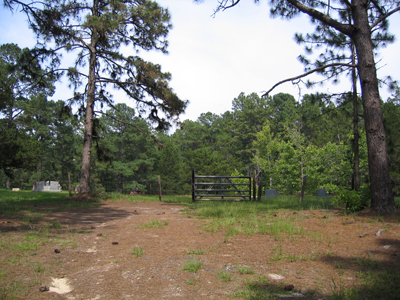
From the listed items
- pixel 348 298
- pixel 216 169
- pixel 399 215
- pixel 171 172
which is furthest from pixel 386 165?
pixel 171 172

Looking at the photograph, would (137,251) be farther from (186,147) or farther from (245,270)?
(186,147)

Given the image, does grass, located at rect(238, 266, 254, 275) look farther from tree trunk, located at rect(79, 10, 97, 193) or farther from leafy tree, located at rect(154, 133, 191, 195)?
leafy tree, located at rect(154, 133, 191, 195)

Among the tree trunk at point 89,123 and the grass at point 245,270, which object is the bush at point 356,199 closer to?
the grass at point 245,270

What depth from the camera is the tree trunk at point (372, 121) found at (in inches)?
270

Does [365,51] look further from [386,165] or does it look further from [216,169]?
[216,169]

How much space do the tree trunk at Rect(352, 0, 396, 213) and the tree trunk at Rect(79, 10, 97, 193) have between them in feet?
35.8

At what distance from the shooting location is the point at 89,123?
1419cm

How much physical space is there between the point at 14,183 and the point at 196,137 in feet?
112

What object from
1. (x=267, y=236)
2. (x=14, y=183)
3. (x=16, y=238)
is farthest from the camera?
(x=14, y=183)

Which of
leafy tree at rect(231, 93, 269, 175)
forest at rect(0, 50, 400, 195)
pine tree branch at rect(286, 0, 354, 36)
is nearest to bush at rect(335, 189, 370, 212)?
pine tree branch at rect(286, 0, 354, 36)

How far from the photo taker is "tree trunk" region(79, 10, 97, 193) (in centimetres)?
1405

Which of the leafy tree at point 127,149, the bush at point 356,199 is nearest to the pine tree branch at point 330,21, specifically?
the bush at point 356,199

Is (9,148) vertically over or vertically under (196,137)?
under

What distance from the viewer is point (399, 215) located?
6.46 metres
